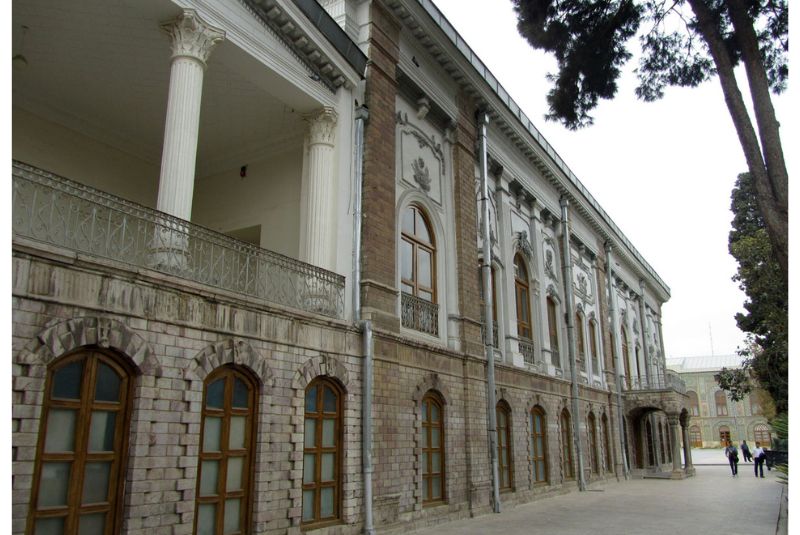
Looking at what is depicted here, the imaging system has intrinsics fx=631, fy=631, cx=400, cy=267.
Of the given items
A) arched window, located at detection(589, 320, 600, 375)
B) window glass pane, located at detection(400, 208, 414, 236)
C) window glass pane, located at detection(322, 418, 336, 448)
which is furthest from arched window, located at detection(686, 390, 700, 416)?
window glass pane, located at detection(322, 418, 336, 448)

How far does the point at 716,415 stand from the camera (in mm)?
69750

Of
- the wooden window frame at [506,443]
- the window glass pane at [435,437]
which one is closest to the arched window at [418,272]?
the window glass pane at [435,437]

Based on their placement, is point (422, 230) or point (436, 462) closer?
point (436, 462)

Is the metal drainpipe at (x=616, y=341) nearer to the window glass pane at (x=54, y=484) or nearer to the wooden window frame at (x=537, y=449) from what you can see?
the wooden window frame at (x=537, y=449)

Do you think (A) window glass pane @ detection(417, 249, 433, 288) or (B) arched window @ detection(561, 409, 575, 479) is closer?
(A) window glass pane @ detection(417, 249, 433, 288)

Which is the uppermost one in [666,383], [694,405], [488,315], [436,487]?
[694,405]

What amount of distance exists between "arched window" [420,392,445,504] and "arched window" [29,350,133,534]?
6.20 m

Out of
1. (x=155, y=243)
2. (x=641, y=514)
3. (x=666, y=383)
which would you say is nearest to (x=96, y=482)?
(x=155, y=243)

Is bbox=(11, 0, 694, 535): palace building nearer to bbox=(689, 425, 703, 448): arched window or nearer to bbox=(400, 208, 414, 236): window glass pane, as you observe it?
bbox=(400, 208, 414, 236): window glass pane

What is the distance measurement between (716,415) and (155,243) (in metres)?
74.9

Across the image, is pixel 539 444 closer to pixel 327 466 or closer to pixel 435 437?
pixel 435 437

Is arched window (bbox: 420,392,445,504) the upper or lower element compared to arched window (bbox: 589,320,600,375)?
lower

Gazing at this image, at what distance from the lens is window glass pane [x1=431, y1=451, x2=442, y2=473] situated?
39.4 feet

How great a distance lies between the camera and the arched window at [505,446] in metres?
14.7
